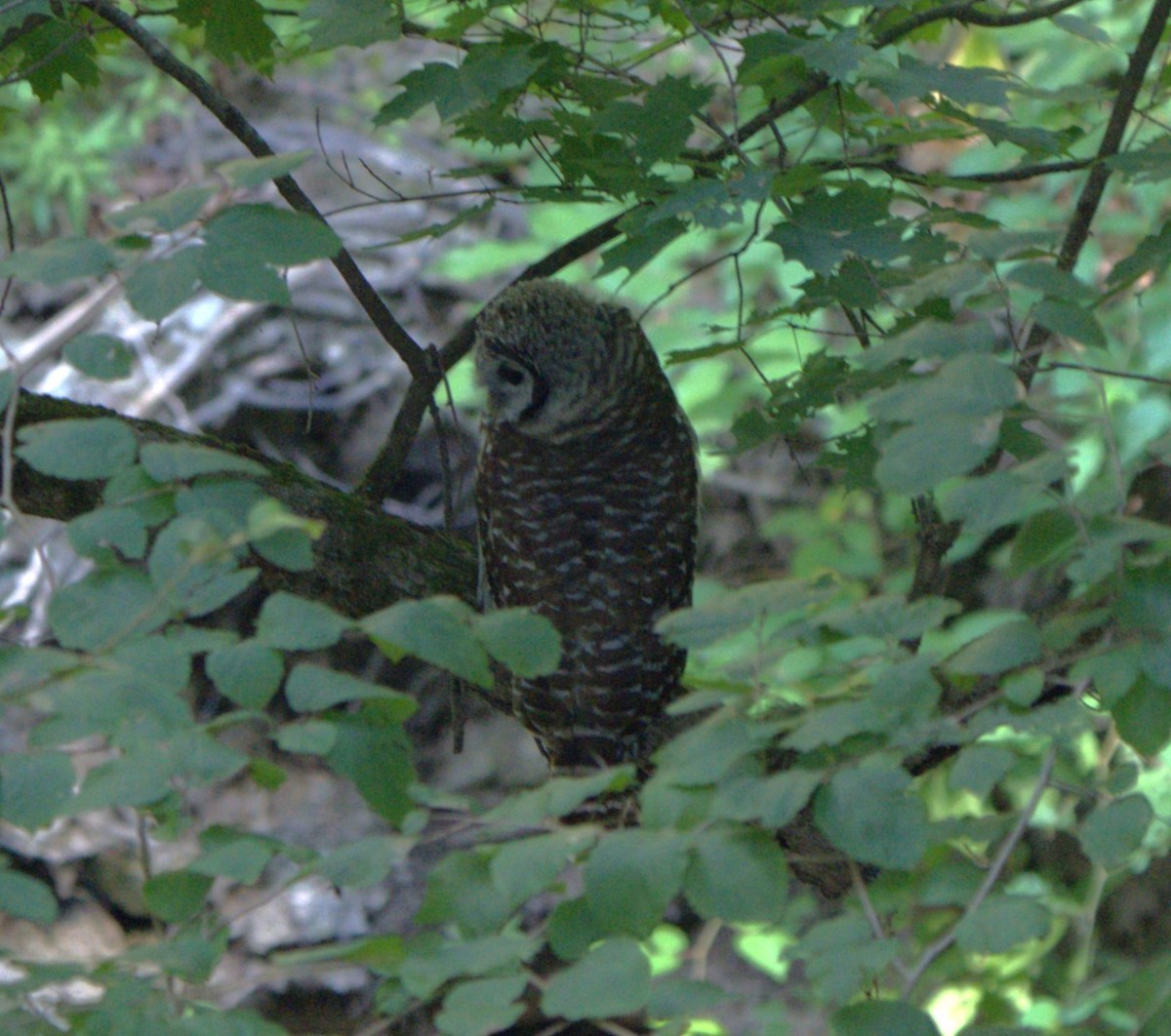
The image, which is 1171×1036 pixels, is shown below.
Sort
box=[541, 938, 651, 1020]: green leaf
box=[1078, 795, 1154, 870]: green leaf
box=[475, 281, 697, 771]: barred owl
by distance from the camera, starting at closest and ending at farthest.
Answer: box=[541, 938, 651, 1020]: green leaf < box=[1078, 795, 1154, 870]: green leaf < box=[475, 281, 697, 771]: barred owl

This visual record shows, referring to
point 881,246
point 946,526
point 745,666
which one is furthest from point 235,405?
point 745,666

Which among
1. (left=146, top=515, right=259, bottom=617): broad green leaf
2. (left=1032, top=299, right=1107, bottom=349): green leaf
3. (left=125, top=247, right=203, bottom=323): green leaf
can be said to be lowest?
(left=146, top=515, right=259, bottom=617): broad green leaf

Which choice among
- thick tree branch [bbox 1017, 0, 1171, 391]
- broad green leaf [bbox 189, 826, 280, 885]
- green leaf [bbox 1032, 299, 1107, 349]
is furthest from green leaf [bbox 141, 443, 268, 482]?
thick tree branch [bbox 1017, 0, 1171, 391]

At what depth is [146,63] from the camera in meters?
6.91

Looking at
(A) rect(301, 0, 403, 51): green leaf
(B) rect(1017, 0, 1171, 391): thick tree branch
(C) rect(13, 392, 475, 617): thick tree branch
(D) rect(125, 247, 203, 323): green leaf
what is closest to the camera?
(D) rect(125, 247, 203, 323): green leaf

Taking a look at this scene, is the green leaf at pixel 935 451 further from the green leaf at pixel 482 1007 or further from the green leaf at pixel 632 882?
the green leaf at pixel 482 1007

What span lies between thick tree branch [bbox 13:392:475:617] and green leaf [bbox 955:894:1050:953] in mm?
1549

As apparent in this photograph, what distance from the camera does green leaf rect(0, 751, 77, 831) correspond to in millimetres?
1104

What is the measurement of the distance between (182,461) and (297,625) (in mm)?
213

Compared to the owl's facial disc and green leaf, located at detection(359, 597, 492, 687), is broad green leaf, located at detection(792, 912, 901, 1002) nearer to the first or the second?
green leaf, located at detection(359, 597, 492, 687)

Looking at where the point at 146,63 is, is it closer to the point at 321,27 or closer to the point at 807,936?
the point at 321,27

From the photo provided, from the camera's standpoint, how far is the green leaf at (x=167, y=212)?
4.10 ft

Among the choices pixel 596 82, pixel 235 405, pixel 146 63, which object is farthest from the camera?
pixel 146 63

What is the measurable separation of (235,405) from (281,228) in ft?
15.5
